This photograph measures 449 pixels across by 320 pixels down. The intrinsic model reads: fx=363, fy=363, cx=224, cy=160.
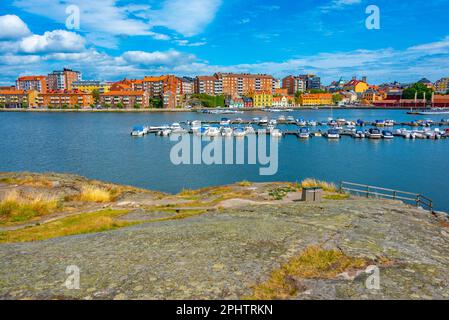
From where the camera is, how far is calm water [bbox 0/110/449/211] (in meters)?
44.2

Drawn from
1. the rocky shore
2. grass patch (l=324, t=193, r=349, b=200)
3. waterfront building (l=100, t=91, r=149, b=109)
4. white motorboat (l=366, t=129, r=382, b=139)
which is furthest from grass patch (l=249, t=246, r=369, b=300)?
waterfront building (l=100, t=91, r=149, b=109)

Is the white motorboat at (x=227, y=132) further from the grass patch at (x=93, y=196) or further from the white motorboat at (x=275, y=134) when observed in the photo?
the grass patch at (x=93, y=196)

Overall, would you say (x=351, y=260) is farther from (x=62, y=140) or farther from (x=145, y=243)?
(x=62, y=140)

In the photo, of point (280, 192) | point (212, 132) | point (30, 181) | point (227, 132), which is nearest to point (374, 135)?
point (227, 132)

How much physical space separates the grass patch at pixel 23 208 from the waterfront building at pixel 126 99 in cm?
18036

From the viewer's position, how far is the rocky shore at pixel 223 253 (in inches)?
287

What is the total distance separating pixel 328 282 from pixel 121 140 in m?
78.4

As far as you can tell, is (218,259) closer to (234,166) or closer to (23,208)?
(23,208)

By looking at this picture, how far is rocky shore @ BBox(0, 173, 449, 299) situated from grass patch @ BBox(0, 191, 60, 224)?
0.53 meters

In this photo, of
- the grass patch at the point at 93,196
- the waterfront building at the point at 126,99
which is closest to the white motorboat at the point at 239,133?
the grass patch at the point at 93,196

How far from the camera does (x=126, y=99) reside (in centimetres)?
19688
